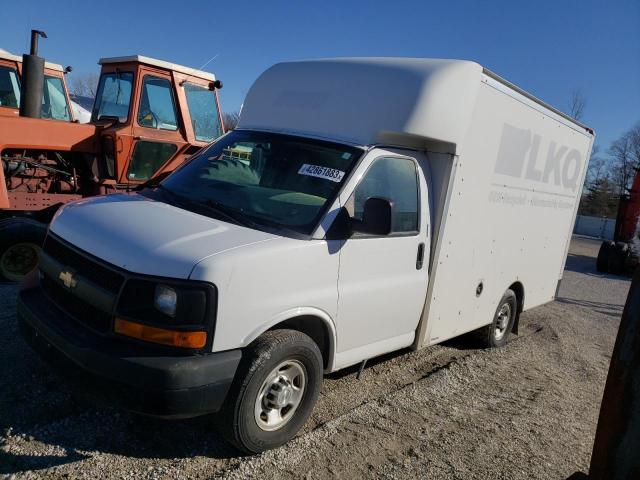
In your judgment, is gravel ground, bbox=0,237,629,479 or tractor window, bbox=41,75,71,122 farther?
tractor window, bbox=41,75,71,122

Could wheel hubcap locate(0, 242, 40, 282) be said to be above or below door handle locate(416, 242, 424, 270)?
below

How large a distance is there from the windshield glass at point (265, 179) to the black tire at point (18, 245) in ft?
9.52

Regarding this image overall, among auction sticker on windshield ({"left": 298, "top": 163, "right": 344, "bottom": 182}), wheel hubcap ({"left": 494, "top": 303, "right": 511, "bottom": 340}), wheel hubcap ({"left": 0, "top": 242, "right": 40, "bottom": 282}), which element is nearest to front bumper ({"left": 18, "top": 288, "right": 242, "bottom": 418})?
auction sticker on windshield ({"left": 298, "top": 163, "right": 344, "bottom": 182})

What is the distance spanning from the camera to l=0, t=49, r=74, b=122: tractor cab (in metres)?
8.10

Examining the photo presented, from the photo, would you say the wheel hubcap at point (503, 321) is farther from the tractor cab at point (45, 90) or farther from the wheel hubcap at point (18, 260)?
the tractor cab at point (45, 90)

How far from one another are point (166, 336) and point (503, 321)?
4.67 metres

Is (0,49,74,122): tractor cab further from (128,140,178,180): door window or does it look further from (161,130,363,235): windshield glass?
(161,130,363,235): windshield glass

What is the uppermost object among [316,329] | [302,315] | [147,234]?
[147,234]

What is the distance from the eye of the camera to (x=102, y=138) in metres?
7.22

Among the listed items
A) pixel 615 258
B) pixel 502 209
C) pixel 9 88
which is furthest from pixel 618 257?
pixel 9 88

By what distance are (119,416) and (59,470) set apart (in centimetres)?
63

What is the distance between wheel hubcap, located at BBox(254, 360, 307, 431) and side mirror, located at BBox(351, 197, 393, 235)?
3.37 ft

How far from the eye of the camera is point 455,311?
5.05 m

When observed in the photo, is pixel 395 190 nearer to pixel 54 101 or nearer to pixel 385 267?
pixel 385 267
